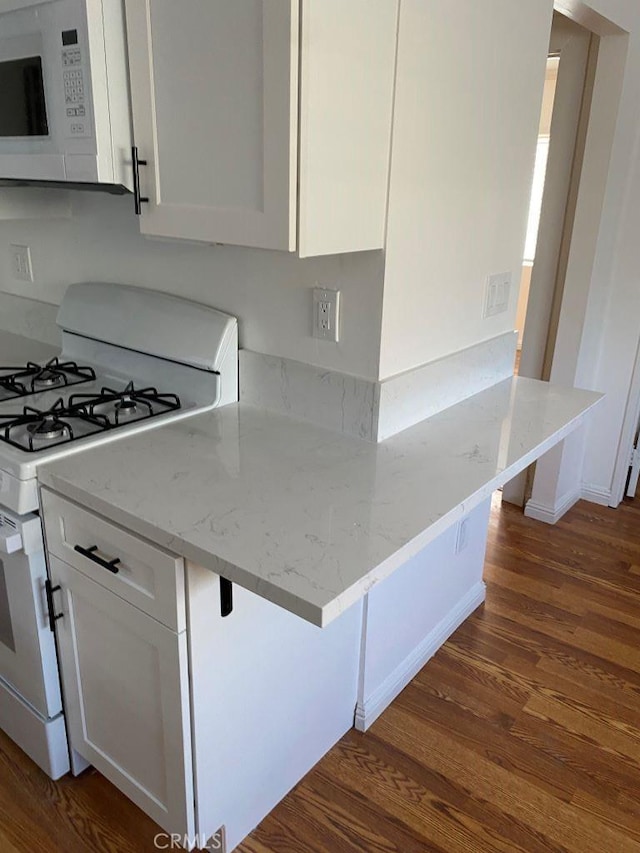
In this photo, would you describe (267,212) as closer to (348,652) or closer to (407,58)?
(407,58)

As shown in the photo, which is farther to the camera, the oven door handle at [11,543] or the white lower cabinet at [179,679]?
the oven door handle at [11,543]

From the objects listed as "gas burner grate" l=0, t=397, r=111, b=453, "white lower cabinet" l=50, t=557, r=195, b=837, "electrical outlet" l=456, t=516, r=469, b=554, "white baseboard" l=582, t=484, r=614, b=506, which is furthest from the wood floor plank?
"white baseboard" l=582, t=484, r=614, b=506

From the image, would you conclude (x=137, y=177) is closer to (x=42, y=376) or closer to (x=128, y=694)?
(x=42, y=376)

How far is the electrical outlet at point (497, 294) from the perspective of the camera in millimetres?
1973

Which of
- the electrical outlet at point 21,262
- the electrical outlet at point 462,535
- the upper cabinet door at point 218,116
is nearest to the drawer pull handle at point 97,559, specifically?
the upper cabinet door at point 218,116

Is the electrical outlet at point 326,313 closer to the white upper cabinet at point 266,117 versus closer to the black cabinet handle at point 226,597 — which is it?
the white upper cabinet at point 266,117

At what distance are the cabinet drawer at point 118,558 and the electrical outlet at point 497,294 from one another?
4.08ft

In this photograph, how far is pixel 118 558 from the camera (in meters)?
1.32

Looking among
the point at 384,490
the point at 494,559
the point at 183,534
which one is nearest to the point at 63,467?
the point at 183,534

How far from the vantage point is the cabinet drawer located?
1.21 meters

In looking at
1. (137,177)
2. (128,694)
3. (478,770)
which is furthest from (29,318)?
(478,770)

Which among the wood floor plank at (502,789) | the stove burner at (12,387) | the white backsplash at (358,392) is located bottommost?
the wood floor plank at (502,789)

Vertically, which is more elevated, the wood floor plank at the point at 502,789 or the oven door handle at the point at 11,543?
the oven door handle at the point at 11,543

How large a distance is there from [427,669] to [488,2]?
190 cm
